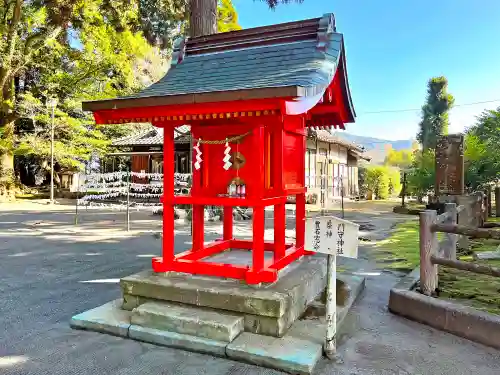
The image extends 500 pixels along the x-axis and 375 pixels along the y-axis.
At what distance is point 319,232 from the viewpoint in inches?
133

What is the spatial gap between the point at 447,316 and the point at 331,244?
1.67 m

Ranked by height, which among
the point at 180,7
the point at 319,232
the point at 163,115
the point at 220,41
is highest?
the point at 180,7

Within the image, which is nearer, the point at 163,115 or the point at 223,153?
the point at 163,115

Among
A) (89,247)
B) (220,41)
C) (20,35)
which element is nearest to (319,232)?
(220,41)

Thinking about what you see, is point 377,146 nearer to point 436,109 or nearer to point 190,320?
point 436,109

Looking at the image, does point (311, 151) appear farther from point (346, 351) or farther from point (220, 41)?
point (346, 351)

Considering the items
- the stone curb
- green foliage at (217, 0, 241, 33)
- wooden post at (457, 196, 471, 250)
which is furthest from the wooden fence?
green foliage at (217, 0, 241, 33)

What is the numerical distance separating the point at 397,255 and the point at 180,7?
13471 millimetres

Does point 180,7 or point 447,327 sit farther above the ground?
point 180,7

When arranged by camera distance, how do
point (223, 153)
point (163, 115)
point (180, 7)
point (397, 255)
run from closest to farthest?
point (163, 115) < point (223, 153) < point (397, 255) < point (180, 7)

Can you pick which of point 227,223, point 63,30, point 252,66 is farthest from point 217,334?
point 63,30

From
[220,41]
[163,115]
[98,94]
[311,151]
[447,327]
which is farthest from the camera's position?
[311,151]

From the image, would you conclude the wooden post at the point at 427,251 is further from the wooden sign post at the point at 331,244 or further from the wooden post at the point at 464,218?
the wooden post at the point at 464,218

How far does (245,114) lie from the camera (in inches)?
153
